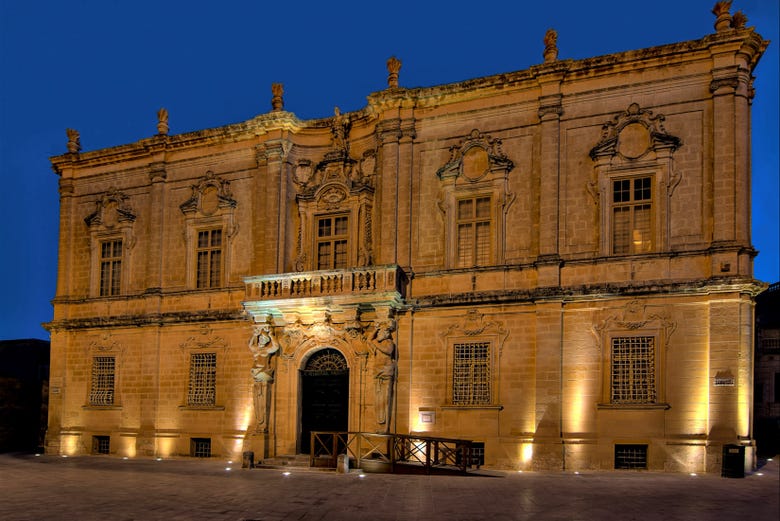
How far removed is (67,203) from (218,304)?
8.54m

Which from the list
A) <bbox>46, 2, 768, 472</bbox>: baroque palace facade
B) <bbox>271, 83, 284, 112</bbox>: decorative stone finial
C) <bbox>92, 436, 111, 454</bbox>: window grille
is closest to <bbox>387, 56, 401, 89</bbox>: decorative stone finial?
<bbox>46, 2, 768, 472</bbox>: baroque palace facade

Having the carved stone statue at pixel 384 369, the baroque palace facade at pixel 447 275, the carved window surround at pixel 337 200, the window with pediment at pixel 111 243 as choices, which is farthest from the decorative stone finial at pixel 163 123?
the carved stone statue at pixel 384 369

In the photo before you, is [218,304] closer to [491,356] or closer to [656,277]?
[491,356]

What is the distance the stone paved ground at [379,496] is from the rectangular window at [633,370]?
84.8 inches

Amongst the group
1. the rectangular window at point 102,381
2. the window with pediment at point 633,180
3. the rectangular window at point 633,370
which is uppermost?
the window with pediment at point 633,180

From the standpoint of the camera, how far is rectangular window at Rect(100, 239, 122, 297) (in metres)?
28.9

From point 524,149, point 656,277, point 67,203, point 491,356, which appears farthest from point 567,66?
point 67,203

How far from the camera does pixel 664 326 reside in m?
20.1

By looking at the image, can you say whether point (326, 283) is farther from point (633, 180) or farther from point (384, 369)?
point (633, 180)

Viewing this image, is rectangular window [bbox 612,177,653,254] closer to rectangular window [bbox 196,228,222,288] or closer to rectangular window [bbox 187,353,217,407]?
rectangular window [bbox 196,228,222,288]

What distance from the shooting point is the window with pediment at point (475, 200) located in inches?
893

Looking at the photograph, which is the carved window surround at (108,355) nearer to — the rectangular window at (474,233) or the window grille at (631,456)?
the rectangular window at (474,233)

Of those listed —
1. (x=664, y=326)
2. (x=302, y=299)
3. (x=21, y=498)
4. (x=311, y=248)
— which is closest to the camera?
(x=21, y=498)

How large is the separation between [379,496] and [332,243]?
37.0 ft
